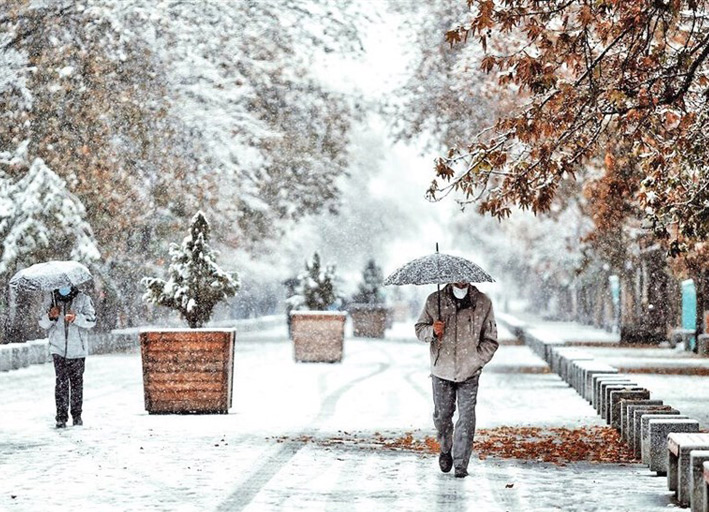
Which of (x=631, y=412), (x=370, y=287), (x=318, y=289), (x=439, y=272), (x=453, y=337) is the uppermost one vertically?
(x=370, y=287)

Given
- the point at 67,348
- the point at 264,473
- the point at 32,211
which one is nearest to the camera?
the point at 264,473

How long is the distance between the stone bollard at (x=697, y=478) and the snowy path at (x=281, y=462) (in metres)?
0.55

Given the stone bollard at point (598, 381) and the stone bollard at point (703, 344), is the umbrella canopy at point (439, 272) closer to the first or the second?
the stone bollard at point (598, 381)

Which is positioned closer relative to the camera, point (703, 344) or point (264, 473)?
point (264, 473)

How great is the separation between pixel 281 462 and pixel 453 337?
6.38 feet

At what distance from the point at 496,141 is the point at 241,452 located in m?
3.85

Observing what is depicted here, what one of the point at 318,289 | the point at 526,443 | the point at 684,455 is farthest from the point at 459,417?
the point at 318,289

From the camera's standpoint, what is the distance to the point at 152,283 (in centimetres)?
2025

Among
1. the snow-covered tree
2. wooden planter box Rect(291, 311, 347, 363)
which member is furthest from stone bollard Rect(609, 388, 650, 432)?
the snow-covered tree

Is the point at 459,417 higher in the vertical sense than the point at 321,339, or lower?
lower

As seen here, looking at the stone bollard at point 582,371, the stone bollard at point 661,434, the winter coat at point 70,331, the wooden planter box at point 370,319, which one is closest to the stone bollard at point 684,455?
the stone bollard at point 661,434

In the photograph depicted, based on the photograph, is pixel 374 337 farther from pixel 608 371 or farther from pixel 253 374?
pixel 608 371

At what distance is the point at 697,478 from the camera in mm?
10555

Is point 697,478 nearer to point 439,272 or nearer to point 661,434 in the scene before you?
point 661,434
